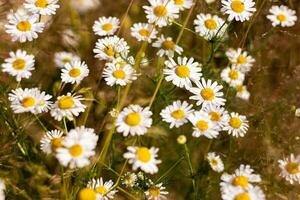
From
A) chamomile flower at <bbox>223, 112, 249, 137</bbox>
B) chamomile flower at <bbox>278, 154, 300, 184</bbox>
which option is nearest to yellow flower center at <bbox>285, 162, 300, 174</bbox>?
chamomile flower at <bbox>278, 154, 300, 184</bbox>

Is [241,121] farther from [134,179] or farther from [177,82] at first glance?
[134,179]

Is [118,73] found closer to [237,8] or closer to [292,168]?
[237,8]

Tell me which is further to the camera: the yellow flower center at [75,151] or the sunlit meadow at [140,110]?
the sunlit meadow at [140,110]

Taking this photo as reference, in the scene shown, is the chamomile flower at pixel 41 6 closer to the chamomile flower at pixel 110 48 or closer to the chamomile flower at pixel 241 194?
the chamomile flower at pixel 110 48

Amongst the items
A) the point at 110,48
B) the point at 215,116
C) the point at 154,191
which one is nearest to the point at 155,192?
the point at 154,191

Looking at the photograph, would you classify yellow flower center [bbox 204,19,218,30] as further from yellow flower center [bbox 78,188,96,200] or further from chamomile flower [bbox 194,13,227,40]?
yellow flower center [bbox 78,188,96,200]

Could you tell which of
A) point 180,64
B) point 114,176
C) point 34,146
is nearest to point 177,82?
point 180,64

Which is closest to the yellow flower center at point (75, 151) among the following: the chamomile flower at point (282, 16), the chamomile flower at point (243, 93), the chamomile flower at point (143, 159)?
the chamomile flower at point (143, 159)
